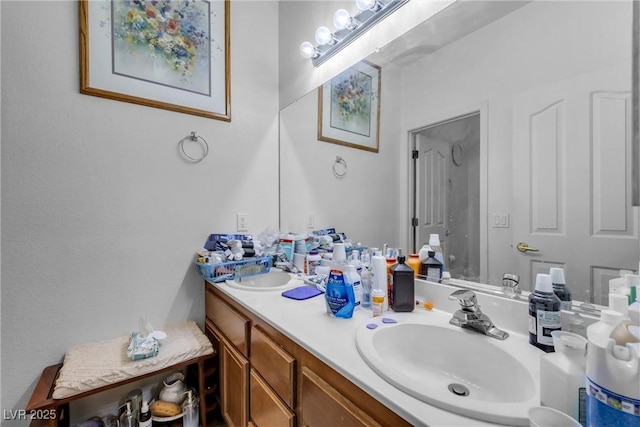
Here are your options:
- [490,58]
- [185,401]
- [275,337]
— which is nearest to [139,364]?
[185,401]

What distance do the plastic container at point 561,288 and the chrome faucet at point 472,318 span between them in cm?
17

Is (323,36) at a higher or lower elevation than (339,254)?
higher

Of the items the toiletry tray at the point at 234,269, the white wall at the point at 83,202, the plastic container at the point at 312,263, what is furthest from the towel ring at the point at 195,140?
the plastic container at the point at 312,263

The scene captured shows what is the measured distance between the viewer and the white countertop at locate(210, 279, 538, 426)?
20.2 inches

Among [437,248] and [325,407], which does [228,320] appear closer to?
[325,407]

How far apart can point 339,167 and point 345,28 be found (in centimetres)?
70

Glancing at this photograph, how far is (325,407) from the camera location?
2.32 ft

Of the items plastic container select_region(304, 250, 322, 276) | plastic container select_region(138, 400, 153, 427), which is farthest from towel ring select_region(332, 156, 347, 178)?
plastic container select_region(138, 400, 153, 427)

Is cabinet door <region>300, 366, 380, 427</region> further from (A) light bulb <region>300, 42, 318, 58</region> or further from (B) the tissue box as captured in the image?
(A) light bulb <region>300, 42, 318, 58</region>

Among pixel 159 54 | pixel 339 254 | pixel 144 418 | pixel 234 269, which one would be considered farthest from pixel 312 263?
pixel 159 54

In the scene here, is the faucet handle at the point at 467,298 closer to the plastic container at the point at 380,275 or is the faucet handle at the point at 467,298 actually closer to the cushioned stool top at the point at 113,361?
the plastic container at the point at 380,275

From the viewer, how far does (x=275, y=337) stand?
93cm

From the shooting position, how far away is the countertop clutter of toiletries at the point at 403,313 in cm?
42

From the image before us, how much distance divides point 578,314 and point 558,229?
9.3 inches
